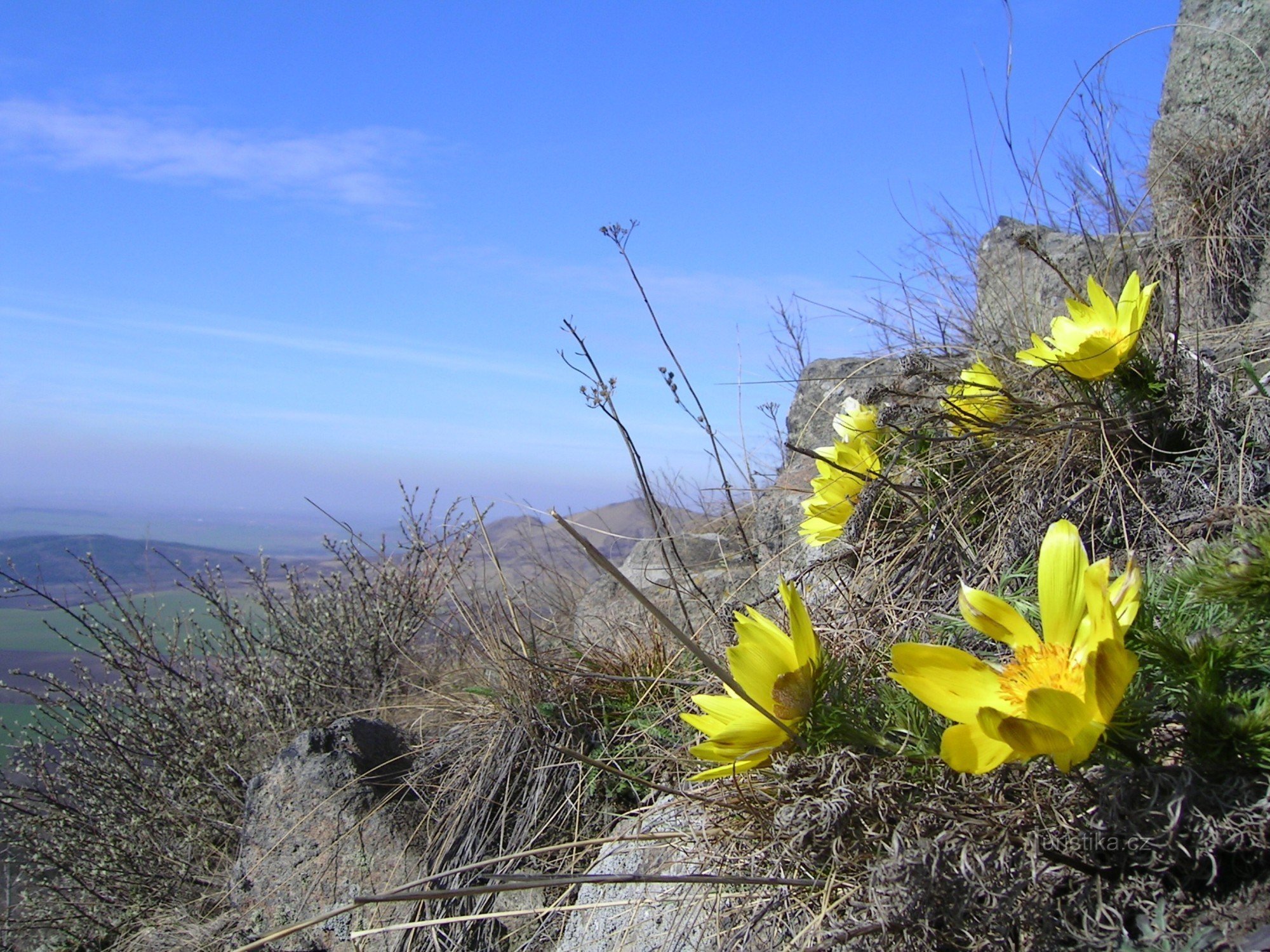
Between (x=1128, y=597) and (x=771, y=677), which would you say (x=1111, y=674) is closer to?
(x=1128, y=597)

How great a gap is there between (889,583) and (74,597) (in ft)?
13.7

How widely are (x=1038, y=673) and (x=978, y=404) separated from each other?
101cm

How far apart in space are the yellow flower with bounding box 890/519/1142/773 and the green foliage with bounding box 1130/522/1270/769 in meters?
0.08

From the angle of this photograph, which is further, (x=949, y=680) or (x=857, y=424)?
(x=857, y=424)

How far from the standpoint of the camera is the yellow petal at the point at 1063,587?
1.10 metres

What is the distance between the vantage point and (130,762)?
375 centimetres

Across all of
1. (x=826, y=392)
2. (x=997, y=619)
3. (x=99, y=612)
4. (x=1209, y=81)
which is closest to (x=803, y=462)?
(x=826, y=392)

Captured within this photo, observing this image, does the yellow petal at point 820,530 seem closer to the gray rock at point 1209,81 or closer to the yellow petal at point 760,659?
the yellow petal at point 760,659

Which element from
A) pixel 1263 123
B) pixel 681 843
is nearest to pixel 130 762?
pixel 681 843

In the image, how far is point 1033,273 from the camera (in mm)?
4176

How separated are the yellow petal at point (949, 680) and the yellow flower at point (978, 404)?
32.5 inches

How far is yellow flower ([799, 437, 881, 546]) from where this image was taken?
213 cm

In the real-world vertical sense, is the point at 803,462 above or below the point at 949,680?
above

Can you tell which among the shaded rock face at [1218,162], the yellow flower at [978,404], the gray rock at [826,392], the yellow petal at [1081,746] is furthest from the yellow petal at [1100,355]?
the shaded rock face at [1218,162]
